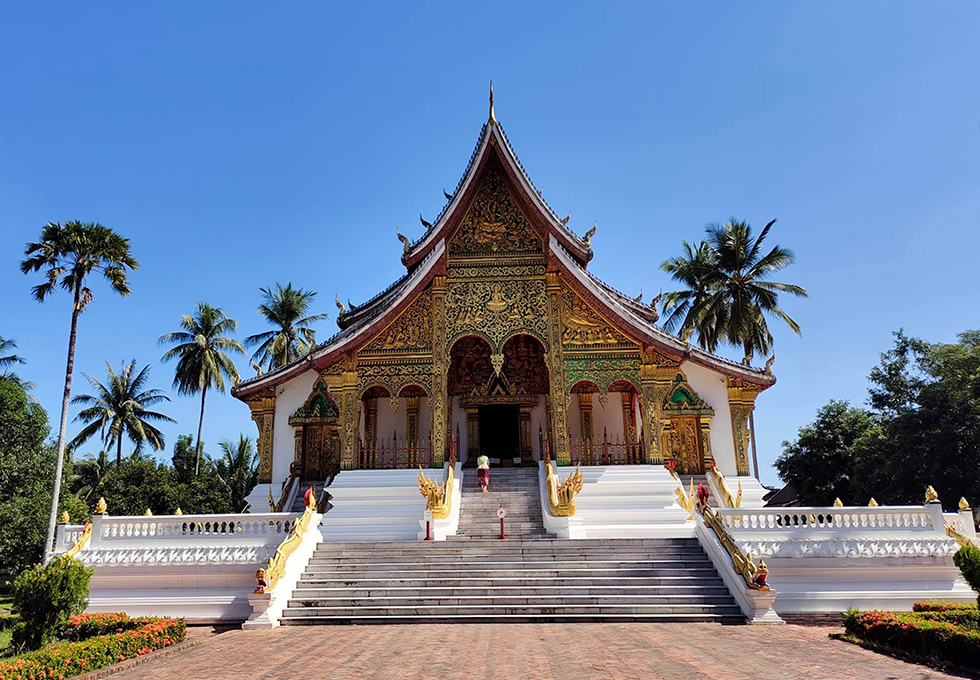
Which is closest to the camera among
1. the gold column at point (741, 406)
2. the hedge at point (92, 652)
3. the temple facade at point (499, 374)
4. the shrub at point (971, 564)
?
the hedge at point (92, 652)

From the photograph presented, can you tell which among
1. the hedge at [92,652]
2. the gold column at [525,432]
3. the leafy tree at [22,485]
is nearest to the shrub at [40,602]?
the hedge at [92,652]

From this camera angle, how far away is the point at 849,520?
10.9m

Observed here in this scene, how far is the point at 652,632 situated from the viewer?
843cm

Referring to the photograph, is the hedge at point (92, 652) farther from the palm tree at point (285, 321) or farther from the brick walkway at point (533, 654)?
the palm tree at point (285, 321)

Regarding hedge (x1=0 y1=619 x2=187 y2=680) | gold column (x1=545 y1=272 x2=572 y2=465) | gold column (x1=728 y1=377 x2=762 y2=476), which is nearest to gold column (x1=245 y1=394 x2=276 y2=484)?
gold column (x1=545 y1=272 x2=572 y2=465)

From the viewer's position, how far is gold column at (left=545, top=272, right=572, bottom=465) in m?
15.6

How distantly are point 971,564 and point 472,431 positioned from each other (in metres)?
12.8

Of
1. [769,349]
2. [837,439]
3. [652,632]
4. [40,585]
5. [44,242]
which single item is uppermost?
[44,242]

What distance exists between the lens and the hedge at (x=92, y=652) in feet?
19.9

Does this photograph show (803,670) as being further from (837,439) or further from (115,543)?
(837,439)

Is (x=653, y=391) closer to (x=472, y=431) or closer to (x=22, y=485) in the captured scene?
(x=472, y=431)

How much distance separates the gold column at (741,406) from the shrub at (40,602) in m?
15.6

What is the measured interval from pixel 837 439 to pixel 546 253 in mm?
19418

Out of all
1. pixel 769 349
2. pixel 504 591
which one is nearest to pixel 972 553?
pixel 504 591
